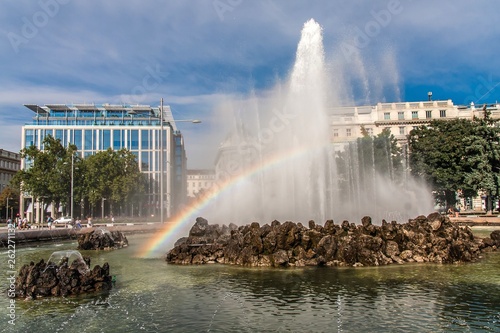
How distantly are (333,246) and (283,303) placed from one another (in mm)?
8418

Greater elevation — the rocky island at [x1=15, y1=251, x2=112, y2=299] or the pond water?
the rocky island at [x1=15, y1=251, x2=112, y2=299]

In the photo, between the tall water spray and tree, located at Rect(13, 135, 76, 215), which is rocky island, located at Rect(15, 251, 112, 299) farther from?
tree, located at Rect(13, 135, 76, 215)

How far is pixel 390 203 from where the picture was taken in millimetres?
47656

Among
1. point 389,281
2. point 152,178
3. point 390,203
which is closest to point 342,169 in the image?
point 390,203

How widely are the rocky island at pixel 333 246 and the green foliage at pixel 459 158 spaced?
37.0 meters

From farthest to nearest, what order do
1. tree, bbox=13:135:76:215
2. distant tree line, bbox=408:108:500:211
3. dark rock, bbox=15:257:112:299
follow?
tree, bbox=13:135:76:215, distant tree line, bbox=408:108:500:211, dark rock, bbox=15:257:112:299

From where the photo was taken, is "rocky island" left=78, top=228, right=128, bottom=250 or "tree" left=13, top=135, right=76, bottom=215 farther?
"tree" left=13, top=135, right=76, bottom=215

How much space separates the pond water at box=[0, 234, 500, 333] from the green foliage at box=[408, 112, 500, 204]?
4222cm

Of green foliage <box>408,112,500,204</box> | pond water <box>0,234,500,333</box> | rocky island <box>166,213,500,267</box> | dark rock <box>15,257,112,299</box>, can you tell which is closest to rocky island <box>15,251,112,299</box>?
dark rock <box>15,257,112,299</box>

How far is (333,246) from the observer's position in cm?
2116

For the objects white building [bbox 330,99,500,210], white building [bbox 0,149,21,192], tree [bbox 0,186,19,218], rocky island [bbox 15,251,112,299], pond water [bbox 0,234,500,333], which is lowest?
pond water [bbox 0,234,500,333]

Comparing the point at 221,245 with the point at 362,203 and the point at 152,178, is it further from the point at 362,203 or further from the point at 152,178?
the point at 152,178

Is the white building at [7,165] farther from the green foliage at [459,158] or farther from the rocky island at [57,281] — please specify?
the rocky island at [57,281]

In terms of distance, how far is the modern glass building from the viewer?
101m
